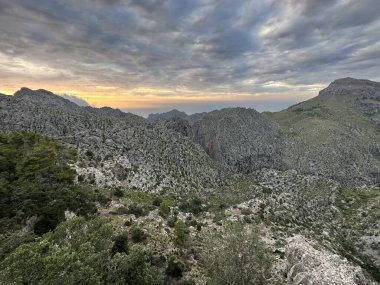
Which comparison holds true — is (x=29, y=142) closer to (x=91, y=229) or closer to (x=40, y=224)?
(x=40, y=224)

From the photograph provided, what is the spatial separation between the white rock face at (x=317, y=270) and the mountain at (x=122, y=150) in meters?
53.5

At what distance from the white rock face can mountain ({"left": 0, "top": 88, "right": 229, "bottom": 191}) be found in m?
53.5

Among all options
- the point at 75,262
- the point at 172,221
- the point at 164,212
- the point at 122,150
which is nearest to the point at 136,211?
the point at 164,212

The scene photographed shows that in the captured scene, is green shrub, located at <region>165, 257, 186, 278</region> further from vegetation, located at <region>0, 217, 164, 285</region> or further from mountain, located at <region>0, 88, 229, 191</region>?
mountain, located at <region>0, 88, 229, 191</region>

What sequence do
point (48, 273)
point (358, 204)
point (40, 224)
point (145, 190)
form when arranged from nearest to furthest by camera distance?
point (48, 273) < point (40, 224) < point (145, 190) < point (358, 204)

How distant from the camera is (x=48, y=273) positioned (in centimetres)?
2350

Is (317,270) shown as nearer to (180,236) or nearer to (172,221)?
(180,236)

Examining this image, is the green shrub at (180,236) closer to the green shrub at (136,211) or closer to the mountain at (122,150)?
the green shrub at (136,211)

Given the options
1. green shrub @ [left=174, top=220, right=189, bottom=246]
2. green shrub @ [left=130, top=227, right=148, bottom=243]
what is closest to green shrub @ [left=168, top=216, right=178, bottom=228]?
green shrub @ [left=174, top=220, right=189, bottom=246]

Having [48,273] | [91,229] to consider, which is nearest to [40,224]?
[91,229]

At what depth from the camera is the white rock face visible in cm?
3428

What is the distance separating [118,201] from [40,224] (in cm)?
2180

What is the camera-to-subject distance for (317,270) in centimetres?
3619

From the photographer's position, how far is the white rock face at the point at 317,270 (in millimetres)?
34284
